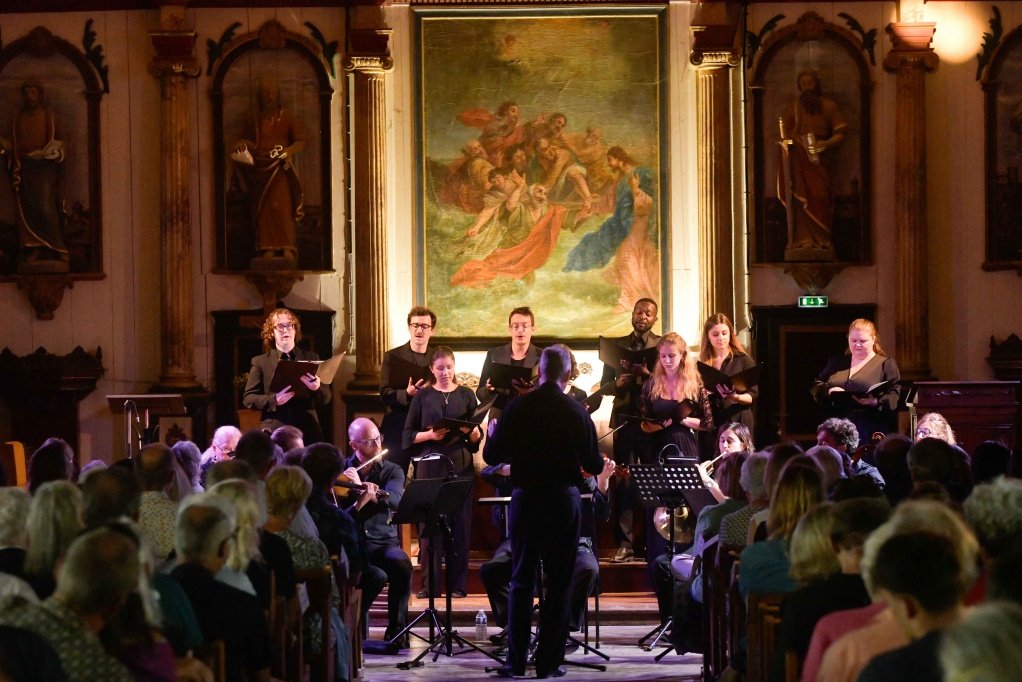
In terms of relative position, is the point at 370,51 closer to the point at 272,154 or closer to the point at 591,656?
the point at 272,154

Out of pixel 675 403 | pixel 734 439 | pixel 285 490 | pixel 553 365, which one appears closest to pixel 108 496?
pixel 285 490

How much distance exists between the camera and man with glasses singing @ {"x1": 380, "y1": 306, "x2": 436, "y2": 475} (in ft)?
34.5

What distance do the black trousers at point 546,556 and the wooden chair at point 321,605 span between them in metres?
1.71

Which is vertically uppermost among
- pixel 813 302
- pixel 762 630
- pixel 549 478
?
pixel 813 302

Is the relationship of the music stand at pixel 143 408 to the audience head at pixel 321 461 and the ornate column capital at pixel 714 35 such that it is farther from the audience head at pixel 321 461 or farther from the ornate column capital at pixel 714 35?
the ornate column capital at pixel 714 35

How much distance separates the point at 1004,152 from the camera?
42.4ft

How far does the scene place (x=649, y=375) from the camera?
35.4ft

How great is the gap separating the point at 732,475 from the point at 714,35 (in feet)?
21.3

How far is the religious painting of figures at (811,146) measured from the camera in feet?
42.4

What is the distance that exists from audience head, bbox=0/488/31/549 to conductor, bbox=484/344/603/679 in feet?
10.7

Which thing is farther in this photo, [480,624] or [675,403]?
[675,403]

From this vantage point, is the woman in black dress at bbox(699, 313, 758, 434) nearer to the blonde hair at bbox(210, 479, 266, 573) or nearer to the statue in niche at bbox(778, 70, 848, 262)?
the statue in niche at bbox(778, 70, 848, 262)

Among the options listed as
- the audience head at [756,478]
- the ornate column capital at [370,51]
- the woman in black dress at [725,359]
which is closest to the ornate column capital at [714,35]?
the ornate column capital at [370,51]

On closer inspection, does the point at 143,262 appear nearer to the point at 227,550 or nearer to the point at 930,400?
the point at 930,400
